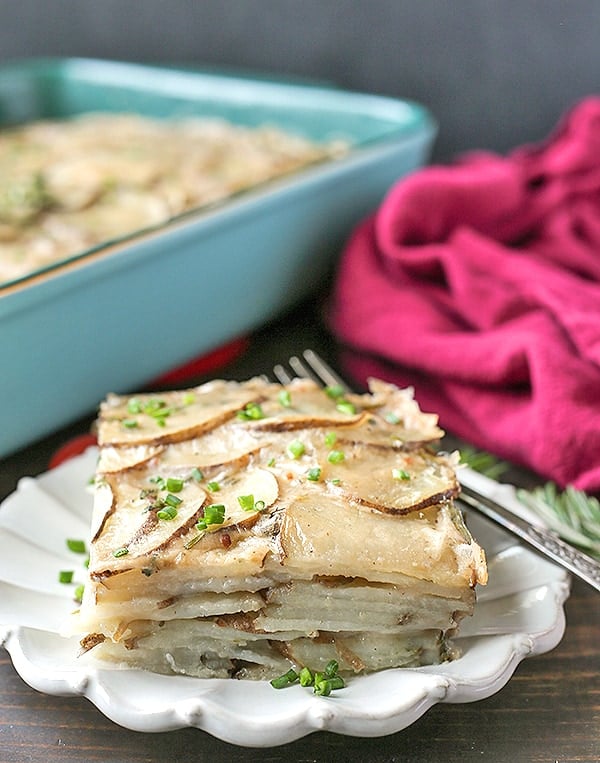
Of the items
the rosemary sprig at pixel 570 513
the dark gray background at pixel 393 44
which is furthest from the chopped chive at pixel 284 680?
the dark gray background at pixel 393 44

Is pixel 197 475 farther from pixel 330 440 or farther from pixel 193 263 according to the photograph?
pixel 193 263

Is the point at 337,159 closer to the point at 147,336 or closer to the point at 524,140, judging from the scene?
the point at 147,336

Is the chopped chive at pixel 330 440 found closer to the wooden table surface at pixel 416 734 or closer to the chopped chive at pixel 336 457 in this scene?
the chopped chive at pixel 336 457

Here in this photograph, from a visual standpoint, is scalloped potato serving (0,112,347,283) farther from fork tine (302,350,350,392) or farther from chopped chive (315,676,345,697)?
chopped chive (315,676,345,697)

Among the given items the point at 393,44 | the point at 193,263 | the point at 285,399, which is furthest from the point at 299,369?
the point at 393,44

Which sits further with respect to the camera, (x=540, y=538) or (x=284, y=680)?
(x=540, y=538)

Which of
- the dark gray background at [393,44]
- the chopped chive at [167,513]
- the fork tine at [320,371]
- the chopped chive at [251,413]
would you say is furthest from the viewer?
the dark gray background at [393,44]

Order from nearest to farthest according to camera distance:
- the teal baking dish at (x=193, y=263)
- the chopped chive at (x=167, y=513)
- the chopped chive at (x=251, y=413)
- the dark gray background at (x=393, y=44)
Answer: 1. the chopped chive at (x=167, y=513)
2. the chopped chive at (x=251, y=413)
3. the teal baking dish at (x=193, y=263)
4. the dark gray background at (x=393, y=44)
